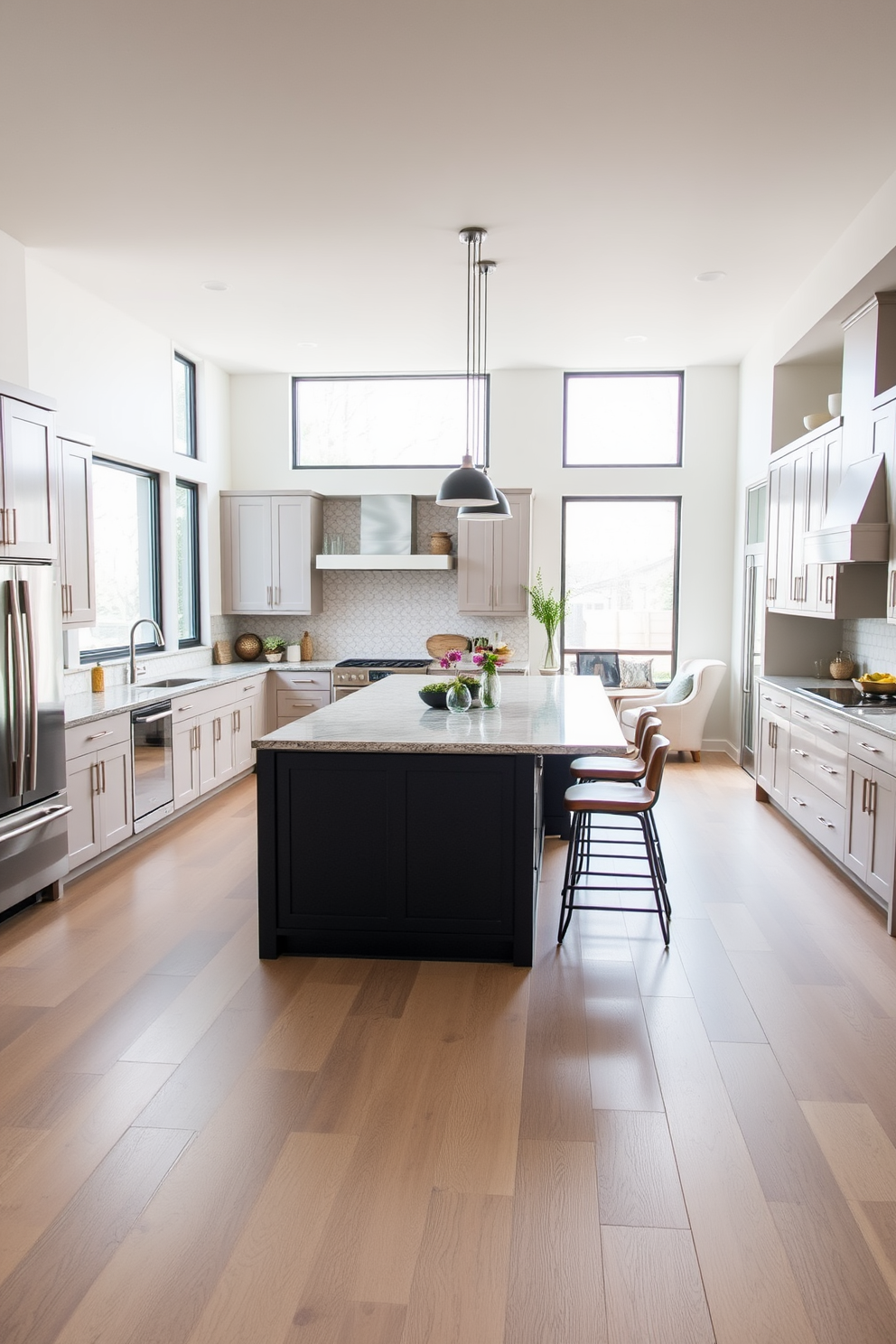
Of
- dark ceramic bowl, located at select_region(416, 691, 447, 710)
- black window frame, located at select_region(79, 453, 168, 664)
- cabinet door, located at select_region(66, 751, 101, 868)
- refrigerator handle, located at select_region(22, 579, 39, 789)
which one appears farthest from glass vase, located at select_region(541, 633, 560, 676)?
refrigerator handle, located at select_region(22, 579, 39, 789)

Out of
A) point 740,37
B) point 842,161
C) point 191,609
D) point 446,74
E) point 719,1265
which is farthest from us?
point 191,609

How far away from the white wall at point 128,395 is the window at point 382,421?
0.76 m

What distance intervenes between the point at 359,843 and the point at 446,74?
2.97 meters

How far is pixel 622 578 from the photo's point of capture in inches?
346

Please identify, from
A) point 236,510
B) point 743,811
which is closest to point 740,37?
point 743,811

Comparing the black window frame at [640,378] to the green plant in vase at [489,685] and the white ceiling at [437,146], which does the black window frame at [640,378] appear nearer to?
the white ceiling at [437,146]

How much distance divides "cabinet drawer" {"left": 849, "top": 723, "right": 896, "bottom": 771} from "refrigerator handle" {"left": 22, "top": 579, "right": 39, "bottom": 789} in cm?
377

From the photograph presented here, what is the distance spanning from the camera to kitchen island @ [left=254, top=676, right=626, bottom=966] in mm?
3777

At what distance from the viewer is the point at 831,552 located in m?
5.08

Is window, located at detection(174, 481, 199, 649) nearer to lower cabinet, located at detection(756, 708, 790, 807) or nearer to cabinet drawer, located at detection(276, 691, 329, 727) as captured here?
cabinet drawer, located at detection(276, 691, 329, 727)

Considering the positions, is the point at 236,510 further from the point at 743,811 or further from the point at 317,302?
the point at 743,811

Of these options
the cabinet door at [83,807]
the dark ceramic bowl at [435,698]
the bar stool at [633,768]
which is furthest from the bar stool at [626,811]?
the cabinet door at [83,807]

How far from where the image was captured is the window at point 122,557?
649cm

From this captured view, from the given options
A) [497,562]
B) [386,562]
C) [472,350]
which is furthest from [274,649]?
[472,350]
